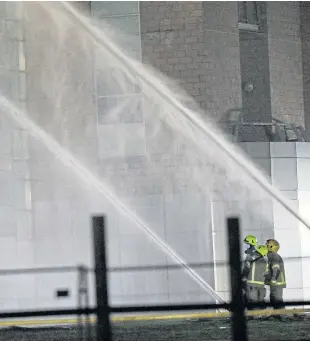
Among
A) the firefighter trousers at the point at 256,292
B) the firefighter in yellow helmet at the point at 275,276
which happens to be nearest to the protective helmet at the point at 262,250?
the firefighter in yellow helmet at the point at 275,276

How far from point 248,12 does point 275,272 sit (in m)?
6.19

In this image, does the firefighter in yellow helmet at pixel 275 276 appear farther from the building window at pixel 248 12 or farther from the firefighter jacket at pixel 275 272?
the building window at pixel 248 12

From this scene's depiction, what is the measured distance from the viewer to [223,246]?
1831 centimetres

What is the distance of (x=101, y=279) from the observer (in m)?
6.70

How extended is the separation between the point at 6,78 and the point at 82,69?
129 cm

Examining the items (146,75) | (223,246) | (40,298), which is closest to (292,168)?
(223,246)

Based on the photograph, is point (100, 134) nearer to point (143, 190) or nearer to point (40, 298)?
point (143, 190)

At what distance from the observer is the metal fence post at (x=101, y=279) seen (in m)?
6.61

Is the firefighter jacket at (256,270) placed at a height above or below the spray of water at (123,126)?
below

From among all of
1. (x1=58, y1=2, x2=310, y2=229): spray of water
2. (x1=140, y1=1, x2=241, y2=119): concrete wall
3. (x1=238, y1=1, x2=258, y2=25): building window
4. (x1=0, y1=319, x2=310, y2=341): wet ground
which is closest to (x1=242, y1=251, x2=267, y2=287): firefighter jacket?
(x1=0, y1=319, x2=310, y2=341): wet ground

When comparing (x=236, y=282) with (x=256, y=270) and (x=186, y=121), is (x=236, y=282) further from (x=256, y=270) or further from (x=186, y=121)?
(x=186, y=121)

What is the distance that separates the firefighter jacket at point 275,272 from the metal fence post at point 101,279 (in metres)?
9.69

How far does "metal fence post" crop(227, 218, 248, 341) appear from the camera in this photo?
626 cm

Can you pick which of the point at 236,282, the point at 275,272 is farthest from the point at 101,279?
the point at 275,272
